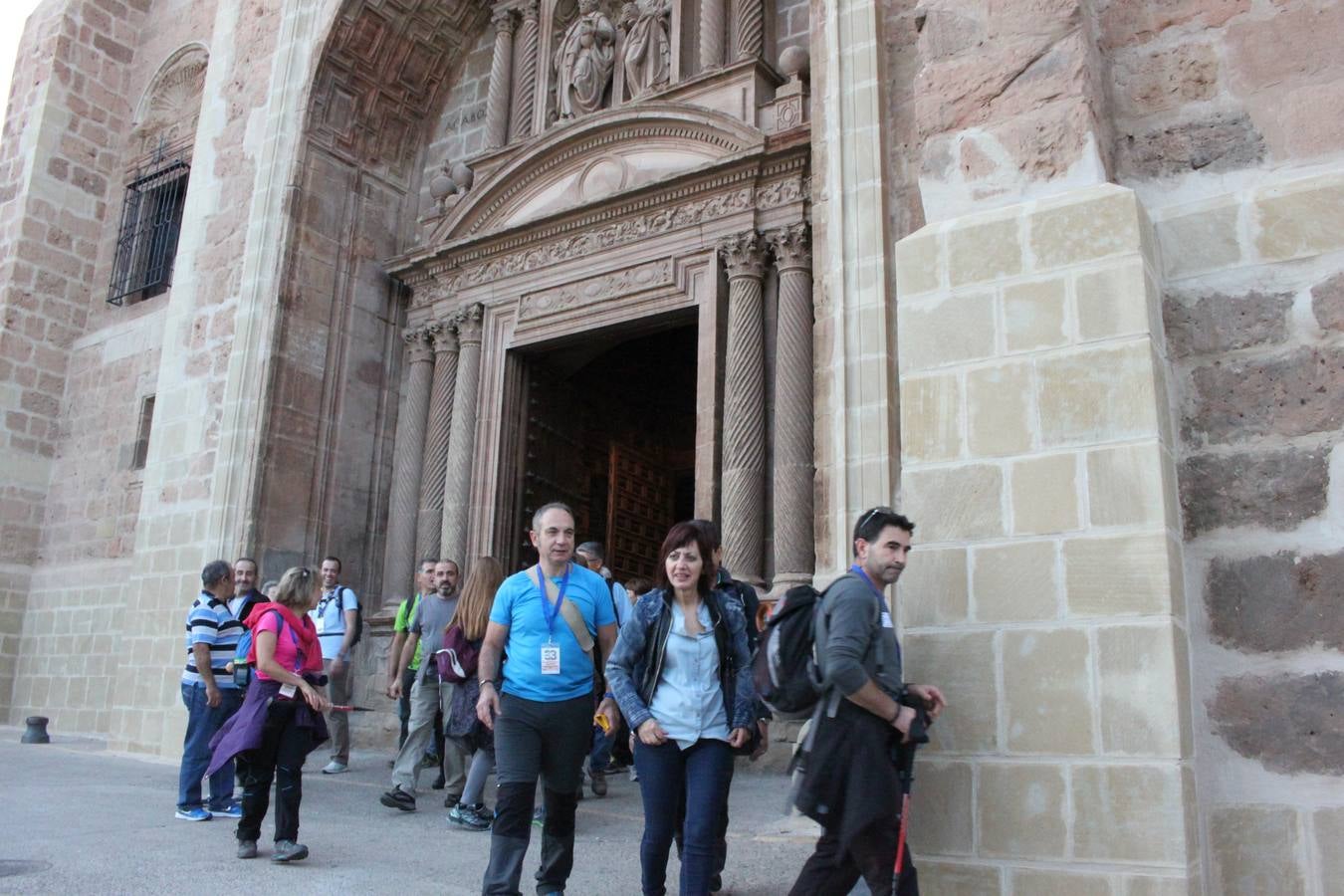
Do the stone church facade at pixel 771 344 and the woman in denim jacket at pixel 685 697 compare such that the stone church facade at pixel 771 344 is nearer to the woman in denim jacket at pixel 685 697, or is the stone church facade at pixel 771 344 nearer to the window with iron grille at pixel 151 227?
the window with iron grille at pixel 151 227

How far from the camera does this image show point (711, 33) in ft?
32.9

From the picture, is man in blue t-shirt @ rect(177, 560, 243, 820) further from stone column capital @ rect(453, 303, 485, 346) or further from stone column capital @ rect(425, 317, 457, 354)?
stone column capital @ rect(425, 317, 457, 354)

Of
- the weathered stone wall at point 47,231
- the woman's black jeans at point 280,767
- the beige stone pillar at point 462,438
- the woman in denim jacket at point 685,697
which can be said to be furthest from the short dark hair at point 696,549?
the weathered stone wall at point 47,231

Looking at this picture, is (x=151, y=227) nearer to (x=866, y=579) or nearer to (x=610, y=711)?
(x=610, y=711)

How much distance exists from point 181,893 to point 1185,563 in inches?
152

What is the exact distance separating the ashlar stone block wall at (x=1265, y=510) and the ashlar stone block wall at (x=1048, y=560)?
20 centimetres

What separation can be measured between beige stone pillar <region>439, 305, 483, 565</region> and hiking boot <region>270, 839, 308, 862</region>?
5.59 metres

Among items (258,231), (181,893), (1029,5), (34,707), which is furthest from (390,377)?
(1029,5)

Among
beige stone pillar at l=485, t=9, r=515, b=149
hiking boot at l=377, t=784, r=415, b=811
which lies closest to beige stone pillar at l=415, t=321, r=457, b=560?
beige stone pillar at l=485, t=9, r=515, b=149

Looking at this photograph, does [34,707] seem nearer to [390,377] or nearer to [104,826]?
[390,377]

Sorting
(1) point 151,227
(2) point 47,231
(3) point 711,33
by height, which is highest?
(3) point 711,33

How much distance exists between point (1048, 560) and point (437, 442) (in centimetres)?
841

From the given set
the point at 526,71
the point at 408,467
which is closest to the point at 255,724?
A: the point at 408,467

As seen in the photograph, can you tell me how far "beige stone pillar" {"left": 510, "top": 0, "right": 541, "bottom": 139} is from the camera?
11352mm
